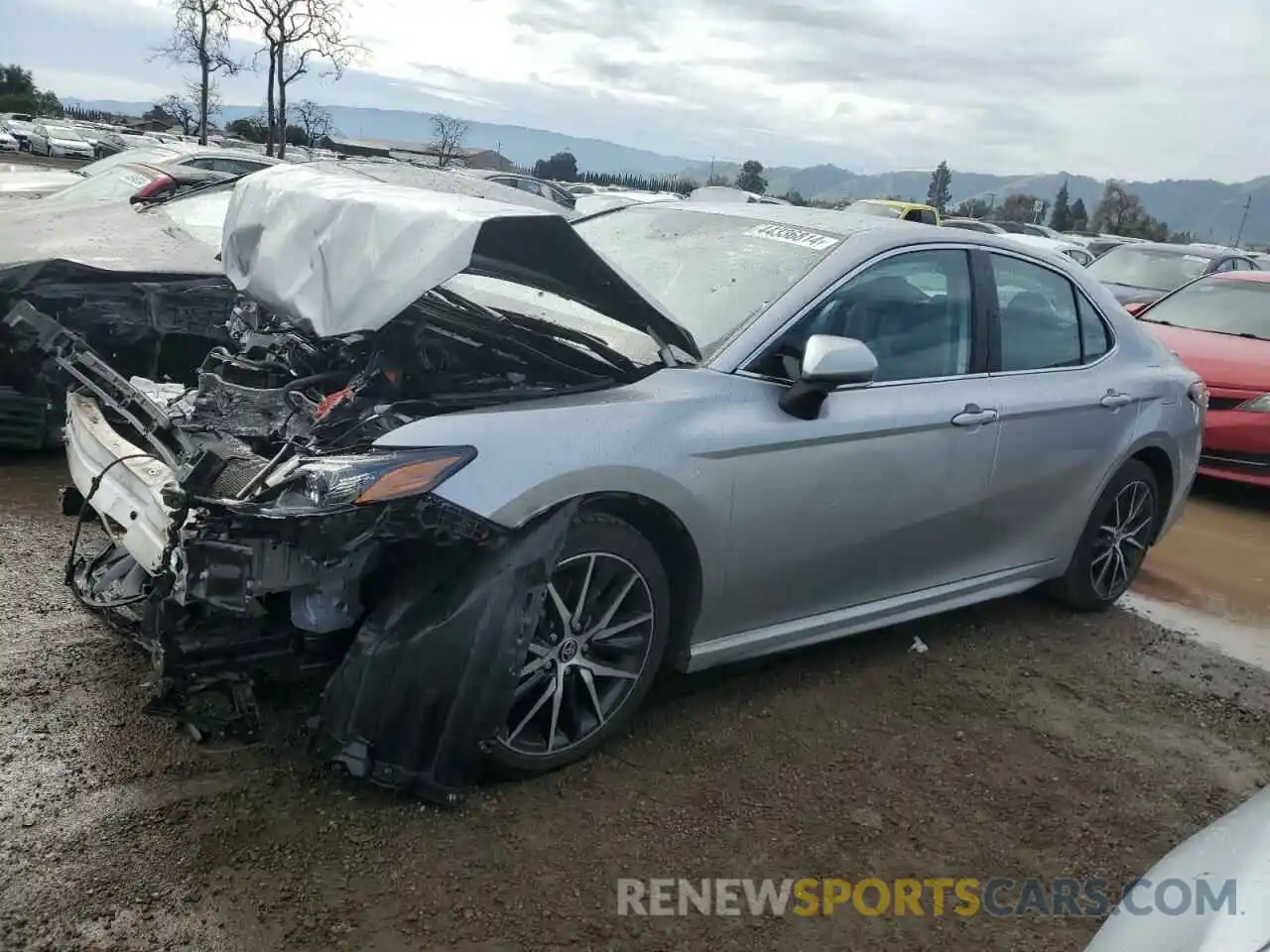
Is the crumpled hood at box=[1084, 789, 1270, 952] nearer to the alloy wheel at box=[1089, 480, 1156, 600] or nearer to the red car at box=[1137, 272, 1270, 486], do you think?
the alloy wheel at box=[1089, 480, 1156, 600]

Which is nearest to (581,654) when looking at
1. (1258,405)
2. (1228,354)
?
(1258,405)

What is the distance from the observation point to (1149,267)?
1370 cm

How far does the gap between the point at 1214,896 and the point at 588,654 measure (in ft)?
5.80

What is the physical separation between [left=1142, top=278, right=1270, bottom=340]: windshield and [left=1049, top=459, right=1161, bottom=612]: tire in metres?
4.18

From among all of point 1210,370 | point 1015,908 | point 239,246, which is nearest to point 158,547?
point 239,246

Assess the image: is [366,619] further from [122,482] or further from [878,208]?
[878,208]

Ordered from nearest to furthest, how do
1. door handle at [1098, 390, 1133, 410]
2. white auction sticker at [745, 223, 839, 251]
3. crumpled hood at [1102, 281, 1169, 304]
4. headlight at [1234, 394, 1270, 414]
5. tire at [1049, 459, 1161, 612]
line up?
white auction sticker at [745, 223, 839, 251]
door handle at [1098, 390, 1133, 410]
tire at [1049, 459, 1161, 612]
headlight at [1234, 394, 1270, 414]
crumpled hood at [1102, 281, 1169, 304]

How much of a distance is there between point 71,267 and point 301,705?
280 centimetres

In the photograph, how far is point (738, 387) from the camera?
3438 mm

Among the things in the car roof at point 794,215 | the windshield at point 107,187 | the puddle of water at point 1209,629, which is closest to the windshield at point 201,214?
the windshield at point 107,187

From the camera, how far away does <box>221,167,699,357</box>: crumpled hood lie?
9.94ft

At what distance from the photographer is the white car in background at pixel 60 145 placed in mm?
34781

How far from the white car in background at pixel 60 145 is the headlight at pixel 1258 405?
35611 millimetres

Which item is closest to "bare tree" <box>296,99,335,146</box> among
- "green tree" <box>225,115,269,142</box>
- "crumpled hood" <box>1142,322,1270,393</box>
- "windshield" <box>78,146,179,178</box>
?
"green tree" <box>225,115,269,142</box>
